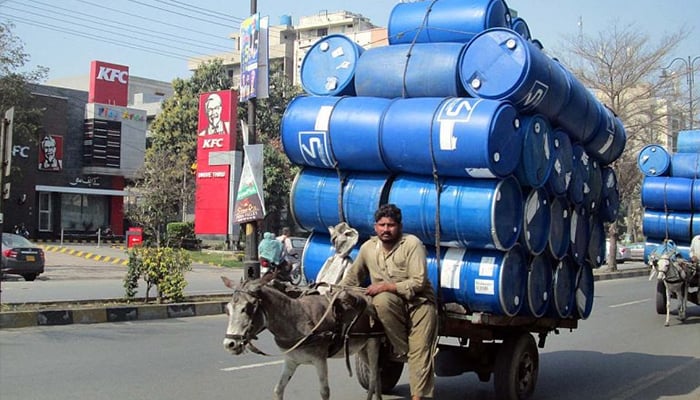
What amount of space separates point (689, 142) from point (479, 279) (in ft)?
43.2

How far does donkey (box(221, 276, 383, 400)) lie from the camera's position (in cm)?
455

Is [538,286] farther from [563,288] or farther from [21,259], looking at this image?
[21,259]

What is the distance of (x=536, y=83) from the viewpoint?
6242 millimetres

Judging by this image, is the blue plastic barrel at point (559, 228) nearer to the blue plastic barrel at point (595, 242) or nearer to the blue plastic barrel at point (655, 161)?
the blue plastic barrel at point (595, 242)

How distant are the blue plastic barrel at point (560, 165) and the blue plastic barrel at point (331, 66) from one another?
2017 mm

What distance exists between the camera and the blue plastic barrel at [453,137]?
5836mm

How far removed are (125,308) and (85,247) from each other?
2637cm

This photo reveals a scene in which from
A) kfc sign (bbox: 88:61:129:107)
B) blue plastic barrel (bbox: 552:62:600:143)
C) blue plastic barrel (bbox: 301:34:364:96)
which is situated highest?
kfc sign (bbox: 88:61:129:107)

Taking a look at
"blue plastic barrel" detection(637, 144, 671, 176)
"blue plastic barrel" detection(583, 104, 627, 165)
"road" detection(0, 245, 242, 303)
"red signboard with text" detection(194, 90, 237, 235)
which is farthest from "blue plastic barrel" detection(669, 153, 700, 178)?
"red signboard with text" detection(194, 90, 237, 235)

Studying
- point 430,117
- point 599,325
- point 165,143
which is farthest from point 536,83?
point 165,143

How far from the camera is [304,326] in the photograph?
5.00m

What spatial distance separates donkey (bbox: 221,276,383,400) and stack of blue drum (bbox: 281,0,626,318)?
39.7 inches

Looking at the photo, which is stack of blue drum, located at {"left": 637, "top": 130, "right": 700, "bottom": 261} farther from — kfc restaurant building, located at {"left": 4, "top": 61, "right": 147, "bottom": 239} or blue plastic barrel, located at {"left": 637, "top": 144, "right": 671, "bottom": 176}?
kfc restaurant building, located at {"left": 4, "top": 61, "right": 147, "bottom": 239}

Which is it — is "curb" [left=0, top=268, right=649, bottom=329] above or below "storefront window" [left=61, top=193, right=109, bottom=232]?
below
